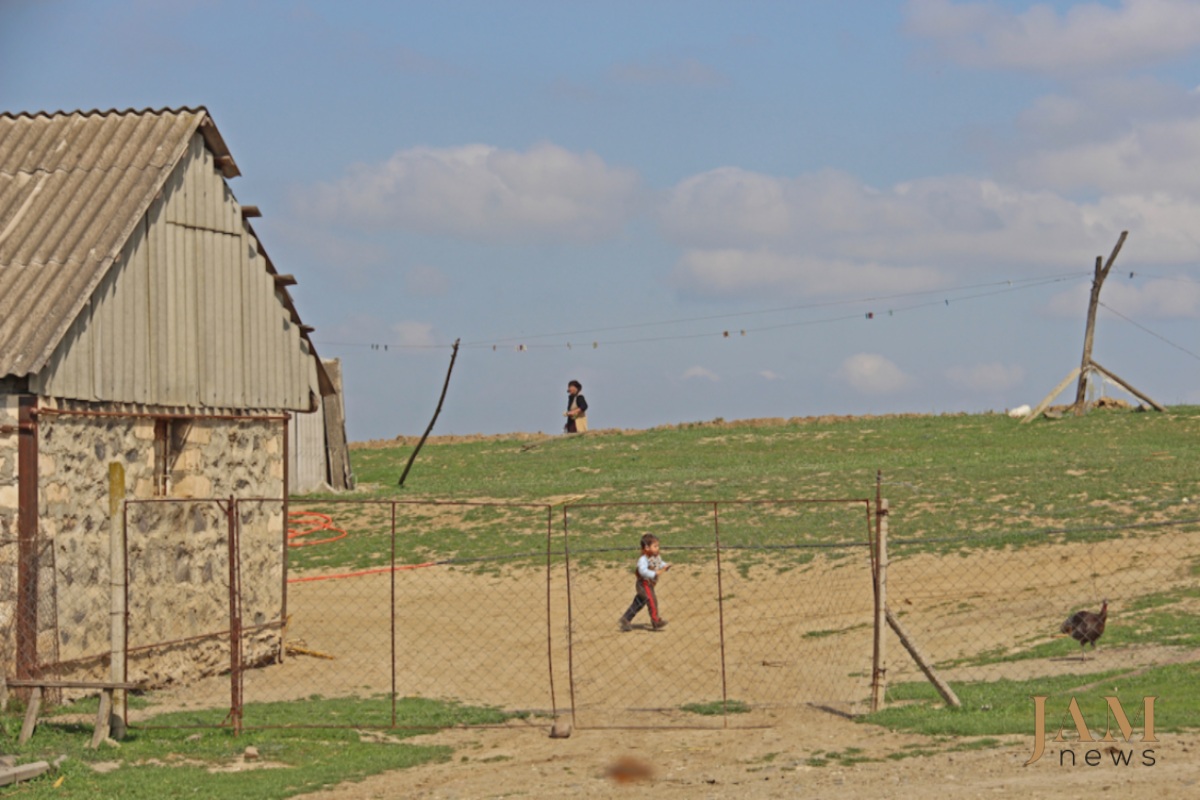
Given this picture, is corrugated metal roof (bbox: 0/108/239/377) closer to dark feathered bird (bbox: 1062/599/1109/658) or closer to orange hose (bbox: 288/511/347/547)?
orange hose (bbox: 288/511/347/547)

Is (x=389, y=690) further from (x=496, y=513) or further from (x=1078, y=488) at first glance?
(x=1078, y=488)

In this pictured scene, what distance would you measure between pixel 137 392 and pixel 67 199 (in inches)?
98.2

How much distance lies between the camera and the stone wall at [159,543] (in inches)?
638

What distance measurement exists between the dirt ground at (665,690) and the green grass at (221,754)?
0.37m

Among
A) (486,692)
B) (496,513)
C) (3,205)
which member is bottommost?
(486,692)

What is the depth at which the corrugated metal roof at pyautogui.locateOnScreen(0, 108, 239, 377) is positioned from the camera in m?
16.1

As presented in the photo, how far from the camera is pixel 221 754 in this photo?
45.8ft

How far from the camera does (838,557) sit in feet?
80.7

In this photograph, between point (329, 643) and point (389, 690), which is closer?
point (389, 690)

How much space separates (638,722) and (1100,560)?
10232 mm

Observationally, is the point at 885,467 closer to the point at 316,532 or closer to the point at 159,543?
the point at 316,532

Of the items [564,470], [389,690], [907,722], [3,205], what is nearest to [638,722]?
[907,722]

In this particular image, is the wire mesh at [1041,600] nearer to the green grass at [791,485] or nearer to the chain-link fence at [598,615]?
the chain-link fence at [598,615]

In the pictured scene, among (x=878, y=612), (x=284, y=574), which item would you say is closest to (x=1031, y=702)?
(x=878, y=612)
